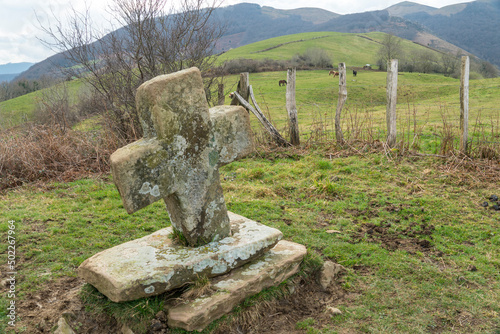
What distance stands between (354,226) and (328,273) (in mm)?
1555

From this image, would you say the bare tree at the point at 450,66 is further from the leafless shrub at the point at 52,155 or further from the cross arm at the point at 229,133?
the cross arm at the point at 229,133

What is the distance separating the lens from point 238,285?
3.63 m

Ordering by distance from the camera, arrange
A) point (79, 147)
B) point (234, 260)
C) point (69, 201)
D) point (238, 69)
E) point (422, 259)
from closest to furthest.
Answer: point (234, 260) < point (422, 259) < point (69, 201) < point (79, 147) < point (238, 69)

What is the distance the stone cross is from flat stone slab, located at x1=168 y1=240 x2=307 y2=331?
0.52m

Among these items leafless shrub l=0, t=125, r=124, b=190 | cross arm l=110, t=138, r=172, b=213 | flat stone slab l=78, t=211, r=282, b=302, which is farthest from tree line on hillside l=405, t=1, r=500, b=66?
cross arm l=110, t=138, r=172, b=213

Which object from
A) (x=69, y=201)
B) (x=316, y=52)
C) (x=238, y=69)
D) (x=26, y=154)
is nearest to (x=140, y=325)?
(x=69, y=201)

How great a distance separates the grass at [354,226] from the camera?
3762 mm

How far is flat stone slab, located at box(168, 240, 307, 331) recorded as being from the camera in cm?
331

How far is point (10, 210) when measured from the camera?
6203 mm

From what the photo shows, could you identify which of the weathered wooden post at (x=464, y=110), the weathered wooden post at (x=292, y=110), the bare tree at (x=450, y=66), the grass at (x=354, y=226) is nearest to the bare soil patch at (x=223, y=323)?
the grass at (x=354, y=226)

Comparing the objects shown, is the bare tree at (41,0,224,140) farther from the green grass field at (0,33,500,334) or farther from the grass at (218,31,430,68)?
the grass at (218,31,430,68)

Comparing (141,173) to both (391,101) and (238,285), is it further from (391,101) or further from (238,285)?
(391,101)

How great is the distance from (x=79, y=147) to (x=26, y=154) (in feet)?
3.81

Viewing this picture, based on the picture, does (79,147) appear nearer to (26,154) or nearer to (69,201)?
(26,154)
